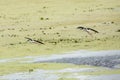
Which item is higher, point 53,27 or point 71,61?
point 53,27

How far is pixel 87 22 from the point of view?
114 ft

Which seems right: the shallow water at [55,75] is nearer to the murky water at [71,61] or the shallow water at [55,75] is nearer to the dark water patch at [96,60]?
the murky water at [71,61]

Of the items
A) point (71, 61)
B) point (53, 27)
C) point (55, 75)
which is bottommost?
point (55, 75)

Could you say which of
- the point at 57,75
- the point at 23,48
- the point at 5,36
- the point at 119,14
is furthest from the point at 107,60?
the point at 119,14

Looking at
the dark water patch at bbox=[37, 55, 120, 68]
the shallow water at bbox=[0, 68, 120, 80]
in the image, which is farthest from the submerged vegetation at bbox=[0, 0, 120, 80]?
the dark water patch at bbox=[37, 55, 120, 68]

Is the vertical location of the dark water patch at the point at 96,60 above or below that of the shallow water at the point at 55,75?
above

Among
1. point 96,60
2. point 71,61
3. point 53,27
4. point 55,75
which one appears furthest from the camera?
point 53,27

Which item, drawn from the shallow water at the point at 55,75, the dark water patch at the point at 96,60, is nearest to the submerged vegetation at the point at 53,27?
the shallow water at the point at 55,75

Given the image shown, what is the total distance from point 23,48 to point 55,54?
8.99 ft

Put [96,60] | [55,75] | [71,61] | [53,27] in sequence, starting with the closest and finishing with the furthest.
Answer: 1. [55,75]
2. [96,60]
3. [71,61]
4. [53,27]

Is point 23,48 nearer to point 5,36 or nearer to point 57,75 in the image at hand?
point 5,36

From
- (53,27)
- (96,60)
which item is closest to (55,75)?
(96,60)

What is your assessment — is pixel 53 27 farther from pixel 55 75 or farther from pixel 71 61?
pixel 55 75

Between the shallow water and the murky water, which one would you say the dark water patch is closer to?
the murky water
